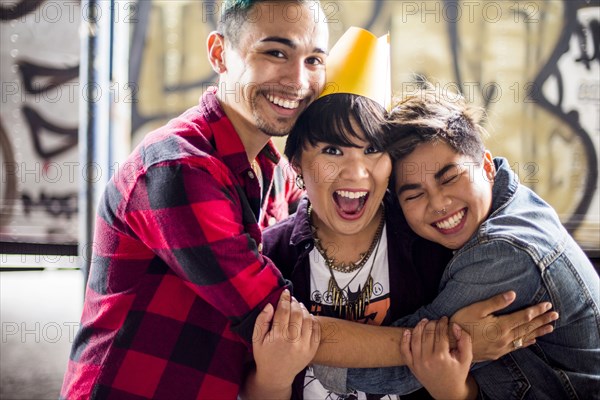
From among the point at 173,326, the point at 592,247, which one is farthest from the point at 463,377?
the point at 592,247

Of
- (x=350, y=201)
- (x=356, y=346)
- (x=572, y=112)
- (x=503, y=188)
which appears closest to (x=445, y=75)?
(x=572, y=112)

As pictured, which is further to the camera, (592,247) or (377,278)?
(592,247)

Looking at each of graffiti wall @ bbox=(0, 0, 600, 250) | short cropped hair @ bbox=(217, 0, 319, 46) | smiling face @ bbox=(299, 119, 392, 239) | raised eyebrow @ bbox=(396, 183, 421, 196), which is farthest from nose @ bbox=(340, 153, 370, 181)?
graffiti wall @ bbox=(0, 0, 600, 250)

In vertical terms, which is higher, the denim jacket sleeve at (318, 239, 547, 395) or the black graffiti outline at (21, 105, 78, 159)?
the black graffiti outline at (21, 105, 78, 159)

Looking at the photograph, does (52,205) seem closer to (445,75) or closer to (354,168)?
(354,168)

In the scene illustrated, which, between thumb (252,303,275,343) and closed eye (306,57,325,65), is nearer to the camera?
thumb (252,303,275,343)

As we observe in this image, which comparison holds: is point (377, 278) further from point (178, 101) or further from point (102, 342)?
point (178, 101)

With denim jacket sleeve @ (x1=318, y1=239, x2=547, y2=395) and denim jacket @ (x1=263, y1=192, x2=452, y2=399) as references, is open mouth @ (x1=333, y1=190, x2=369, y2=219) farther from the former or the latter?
denim jacket sleeve @ (x1=318, y1=239, x2=547, y2=395)

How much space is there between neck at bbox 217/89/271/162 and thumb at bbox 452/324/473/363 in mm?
704

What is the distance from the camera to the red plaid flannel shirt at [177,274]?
3.84 feet

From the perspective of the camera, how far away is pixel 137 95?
2.57 meters

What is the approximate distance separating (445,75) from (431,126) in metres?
1.40

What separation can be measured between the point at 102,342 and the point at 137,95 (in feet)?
5.08

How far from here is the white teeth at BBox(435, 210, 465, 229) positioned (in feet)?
4.66
